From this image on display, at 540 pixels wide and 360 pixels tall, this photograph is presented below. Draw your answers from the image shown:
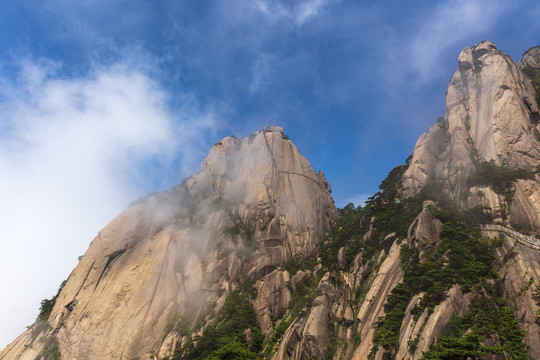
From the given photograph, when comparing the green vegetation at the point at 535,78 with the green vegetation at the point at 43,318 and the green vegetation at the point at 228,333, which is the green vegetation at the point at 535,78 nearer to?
→ the green vegetation at the point at 228,333

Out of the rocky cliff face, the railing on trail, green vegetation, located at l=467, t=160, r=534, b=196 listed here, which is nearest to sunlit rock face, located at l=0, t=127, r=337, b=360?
the rocky cliff face

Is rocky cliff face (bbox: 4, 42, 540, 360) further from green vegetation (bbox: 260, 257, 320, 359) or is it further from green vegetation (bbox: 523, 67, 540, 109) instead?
green vegetation (bbox: 523, 67, 540, 109)

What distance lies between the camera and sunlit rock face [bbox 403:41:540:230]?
4244 cm

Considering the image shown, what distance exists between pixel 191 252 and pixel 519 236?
45909 mm

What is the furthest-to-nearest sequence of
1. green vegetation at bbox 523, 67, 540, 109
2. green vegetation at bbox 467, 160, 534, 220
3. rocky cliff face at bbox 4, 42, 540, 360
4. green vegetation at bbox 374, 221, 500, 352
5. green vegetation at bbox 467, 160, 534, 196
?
green vegetation at bbox 523, 67, 540, 109 < green vegetation at bbox 467, 160, 534, 196 < green vegetation at bbox 467, 160, 534, 220 < green vegetation at bbox 374, 221, 500, 352 < rocky cliff face at bbox 4, 42, 540, 360

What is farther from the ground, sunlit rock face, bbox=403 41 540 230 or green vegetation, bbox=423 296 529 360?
sunlit rock face, bbox=403 41 540 230

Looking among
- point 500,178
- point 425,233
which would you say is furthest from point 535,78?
point 425,233

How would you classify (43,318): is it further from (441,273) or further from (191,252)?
(441,273)

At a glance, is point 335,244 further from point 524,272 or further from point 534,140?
point 534,140

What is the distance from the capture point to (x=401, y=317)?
36875 mm

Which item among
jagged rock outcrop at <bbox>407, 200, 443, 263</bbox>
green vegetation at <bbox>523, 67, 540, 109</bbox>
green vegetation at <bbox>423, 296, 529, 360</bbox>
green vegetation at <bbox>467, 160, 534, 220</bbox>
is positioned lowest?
green vegetation at <bbox>423, 296, 529, 360</bbox>

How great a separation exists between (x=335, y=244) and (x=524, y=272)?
2593 cm

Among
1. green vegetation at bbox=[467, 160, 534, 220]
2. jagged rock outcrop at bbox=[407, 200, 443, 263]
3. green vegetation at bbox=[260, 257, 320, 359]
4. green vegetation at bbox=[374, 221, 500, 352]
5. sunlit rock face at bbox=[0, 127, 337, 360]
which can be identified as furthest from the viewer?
sunlit rock face at bbox=[0, 127, 337, 360]

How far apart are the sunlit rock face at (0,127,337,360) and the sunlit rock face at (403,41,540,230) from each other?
2118 centimetres
